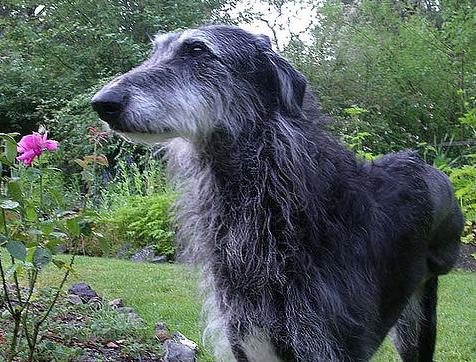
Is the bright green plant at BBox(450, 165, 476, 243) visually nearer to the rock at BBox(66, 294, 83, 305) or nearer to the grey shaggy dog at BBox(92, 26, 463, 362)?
the rock at BBox(66, 294, 83, 305)

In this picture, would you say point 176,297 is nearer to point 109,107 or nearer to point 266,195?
point 266,195

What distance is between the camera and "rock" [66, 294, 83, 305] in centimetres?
452

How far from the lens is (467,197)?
7.88m

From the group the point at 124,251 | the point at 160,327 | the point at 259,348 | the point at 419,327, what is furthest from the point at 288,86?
→ the point at 124,251

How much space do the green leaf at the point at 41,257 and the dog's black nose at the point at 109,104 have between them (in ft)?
2.30

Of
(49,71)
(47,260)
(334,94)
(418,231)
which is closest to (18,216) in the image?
(47,260)

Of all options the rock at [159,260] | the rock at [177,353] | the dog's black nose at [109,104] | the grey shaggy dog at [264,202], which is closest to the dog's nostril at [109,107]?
the dog's black nose at [109,104]

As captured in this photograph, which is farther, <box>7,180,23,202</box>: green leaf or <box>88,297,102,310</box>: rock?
<box>88,297,102,310</box>: rock

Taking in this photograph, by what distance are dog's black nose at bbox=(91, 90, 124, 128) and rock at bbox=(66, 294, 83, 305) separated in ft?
8.08

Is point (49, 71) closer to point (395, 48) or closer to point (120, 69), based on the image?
point (120, 69)

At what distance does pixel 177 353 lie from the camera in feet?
12.5

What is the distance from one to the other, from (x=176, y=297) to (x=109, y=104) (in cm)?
387

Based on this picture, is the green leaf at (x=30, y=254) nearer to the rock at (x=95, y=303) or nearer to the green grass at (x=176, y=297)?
the green grass at (x=176, y=297)

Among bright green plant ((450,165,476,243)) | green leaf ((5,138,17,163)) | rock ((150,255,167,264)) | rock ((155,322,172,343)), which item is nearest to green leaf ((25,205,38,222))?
green leaf ((5,138,17,163))
